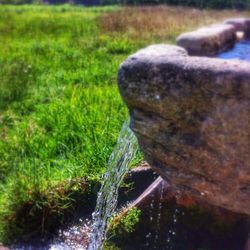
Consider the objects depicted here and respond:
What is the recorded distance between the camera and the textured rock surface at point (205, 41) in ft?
12.5

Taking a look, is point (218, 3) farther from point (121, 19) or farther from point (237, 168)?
point (237, 168)

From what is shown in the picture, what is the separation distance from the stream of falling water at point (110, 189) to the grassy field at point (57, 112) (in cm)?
20

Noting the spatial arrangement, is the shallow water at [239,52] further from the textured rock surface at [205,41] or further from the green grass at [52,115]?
the green grass at [52,115]

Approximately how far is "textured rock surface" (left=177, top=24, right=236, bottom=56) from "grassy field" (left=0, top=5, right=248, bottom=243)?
776 mm

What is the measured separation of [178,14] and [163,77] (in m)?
8.47

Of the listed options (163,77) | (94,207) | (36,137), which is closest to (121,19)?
(36,137)

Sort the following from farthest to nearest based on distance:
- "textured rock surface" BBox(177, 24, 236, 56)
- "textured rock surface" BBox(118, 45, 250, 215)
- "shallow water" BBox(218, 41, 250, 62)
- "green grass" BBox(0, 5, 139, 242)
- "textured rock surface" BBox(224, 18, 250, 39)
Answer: "textured rock surface" BBox(224, 18, 250, 39)
"shallow water" BBox(218, 41, 250, 62)
"textured rock surface" BBox(177, 24, 236, 56)
"green grass" BBox(0, 5, 139, 242)
"textured rock surface" BBox(118, 45, 250, 215)

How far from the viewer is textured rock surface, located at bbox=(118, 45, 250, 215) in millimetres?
1702

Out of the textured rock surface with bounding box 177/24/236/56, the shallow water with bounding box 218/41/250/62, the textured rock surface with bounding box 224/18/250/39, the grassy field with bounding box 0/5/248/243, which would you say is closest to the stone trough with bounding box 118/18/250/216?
the grassy field with bounding box 0/5/248/243

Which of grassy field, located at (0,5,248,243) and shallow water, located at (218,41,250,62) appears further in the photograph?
shallow water, located at (218,41,250,62)

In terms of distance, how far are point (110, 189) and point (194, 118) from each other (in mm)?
1185

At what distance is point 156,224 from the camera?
2.80 meters

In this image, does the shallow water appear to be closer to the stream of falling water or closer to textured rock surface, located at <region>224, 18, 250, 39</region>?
textured rock surface, located at <region>224, 18, 250, 39</region>

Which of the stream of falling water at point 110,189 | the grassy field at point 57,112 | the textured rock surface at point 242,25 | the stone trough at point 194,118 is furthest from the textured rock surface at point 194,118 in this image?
the textured rock surface at point 242,25
